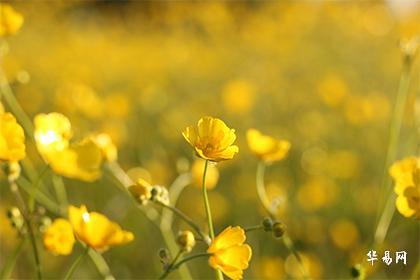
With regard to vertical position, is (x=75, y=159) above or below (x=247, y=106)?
below

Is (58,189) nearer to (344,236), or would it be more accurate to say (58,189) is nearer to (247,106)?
(344,236)

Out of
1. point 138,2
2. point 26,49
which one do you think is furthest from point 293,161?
point 138,2

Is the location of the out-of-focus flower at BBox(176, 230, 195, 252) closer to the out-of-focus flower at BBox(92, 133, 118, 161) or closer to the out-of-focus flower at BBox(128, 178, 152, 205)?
the out-of-focus flower at BBox(128, 178, 152, 205)

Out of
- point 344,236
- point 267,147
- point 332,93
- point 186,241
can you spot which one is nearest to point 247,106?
point 332,93

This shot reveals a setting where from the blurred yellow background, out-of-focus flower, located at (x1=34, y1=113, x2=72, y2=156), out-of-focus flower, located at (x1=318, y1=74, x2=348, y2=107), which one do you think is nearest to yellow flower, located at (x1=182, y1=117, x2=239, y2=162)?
out-of-focus flower, located at (x1=34, y1=113, x2=72, y2=156)

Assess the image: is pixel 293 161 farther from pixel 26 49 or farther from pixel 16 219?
pixel 26 49

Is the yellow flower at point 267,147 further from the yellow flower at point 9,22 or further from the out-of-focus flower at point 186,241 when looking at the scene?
the yellow flower at point 9,22

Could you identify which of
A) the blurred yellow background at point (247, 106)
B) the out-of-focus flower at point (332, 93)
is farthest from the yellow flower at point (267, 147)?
the out-of-focus flower at point (332, 93)
